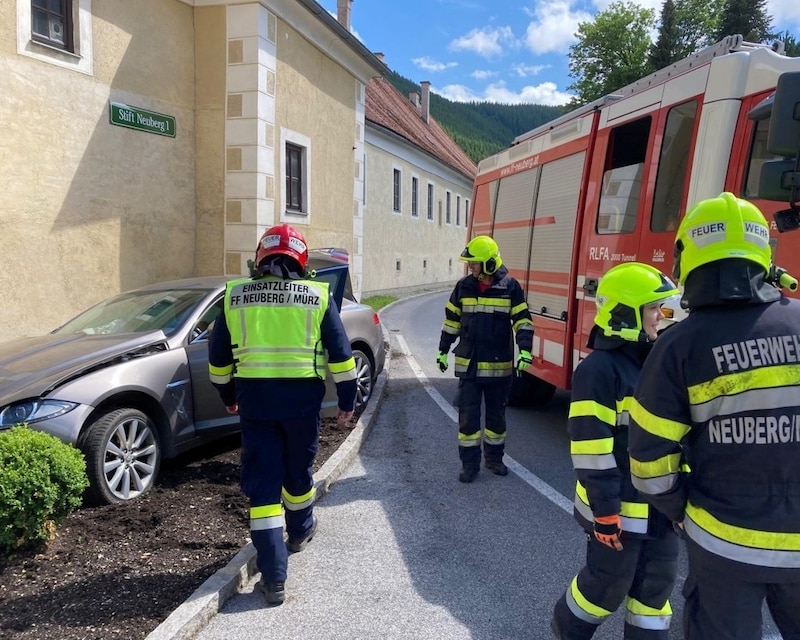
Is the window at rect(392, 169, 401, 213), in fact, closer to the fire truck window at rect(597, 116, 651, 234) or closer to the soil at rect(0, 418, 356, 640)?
the fire truck window at rect(597, 116, 651, 234)

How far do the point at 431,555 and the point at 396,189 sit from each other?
76.1ft

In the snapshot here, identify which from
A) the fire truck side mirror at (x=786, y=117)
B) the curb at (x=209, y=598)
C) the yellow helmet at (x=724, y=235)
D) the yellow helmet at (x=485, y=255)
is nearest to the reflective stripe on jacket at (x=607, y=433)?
the yellow helmet at (x=724, y=235)

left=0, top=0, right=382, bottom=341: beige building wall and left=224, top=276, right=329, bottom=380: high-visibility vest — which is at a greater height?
left=0, top=0, right=382, bottom=341: beige building wall

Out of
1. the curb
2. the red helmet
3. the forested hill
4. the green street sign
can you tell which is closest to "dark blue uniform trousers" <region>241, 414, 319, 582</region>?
the curb

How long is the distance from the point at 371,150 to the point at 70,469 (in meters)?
20.4

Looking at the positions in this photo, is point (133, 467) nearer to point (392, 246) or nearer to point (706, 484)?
point (706, 484)

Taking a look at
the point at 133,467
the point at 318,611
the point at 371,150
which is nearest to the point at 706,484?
the point at 318,611

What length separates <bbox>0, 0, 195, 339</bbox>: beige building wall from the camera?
812 centimetres

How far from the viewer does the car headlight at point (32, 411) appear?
396 centimetres

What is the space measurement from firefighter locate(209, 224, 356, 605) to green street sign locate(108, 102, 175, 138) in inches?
295

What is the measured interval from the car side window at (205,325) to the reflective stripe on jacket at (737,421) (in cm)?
396

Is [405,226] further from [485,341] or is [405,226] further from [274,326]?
[274,326]

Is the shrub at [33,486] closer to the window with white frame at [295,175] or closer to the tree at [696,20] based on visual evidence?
the window with white frame at [295,175]

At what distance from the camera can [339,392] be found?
369 cm
